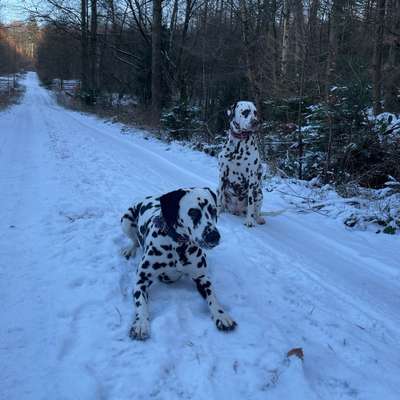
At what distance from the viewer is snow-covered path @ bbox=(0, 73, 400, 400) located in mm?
2555

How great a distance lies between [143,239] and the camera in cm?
392

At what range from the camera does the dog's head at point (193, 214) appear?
10.1 feet

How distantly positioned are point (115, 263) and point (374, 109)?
6.68 metres

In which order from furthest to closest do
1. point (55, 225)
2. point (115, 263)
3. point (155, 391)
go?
point (55, 225) → point (115, 263) → point (155, 391)

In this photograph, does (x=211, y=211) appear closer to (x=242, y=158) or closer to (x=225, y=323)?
(x=225, y=323)

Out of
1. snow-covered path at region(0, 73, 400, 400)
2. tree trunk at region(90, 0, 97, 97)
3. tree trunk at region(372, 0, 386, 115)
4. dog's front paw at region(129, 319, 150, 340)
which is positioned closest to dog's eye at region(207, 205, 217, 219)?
snow-covered path at region(0, 73, 400, 400)

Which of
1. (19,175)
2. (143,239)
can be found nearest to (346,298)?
(143,239)

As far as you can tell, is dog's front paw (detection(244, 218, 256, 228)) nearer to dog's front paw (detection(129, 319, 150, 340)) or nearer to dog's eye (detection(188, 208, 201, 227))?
dog's eye (detection(188, 208, 201, 227))

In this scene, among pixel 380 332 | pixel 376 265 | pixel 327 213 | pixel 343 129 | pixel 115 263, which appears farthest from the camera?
pixel 343 129

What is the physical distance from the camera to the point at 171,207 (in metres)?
3.27

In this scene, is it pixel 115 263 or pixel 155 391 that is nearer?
pixel 155 391

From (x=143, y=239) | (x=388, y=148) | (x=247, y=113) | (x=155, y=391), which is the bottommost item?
(x=155, y=391)

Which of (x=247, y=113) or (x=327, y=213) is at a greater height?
(x=247, y=113)

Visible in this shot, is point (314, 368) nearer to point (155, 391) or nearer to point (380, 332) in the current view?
point (380, 332)
